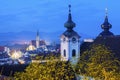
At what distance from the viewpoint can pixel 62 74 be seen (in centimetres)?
3016

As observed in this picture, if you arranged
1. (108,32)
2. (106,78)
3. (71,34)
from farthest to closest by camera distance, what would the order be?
(108,32) → (71,34) → (106,78)

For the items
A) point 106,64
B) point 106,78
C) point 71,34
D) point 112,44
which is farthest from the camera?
point 71,34

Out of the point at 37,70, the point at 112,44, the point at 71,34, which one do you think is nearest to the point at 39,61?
the point at 37,70

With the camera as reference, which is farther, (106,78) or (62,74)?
(62,74)

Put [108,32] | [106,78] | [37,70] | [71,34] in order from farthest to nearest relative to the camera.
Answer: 1. [108,32]
2. [71,34]
3. [37,70]
4. [106,78]

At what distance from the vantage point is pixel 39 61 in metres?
32.9

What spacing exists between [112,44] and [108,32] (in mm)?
12863

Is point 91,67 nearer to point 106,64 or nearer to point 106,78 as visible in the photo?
point 106,78

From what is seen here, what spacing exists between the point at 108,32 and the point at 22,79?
34190mm

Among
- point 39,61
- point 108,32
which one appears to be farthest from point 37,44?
point 39,61

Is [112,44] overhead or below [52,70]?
overhead

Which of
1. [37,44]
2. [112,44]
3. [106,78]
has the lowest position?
[106,78]

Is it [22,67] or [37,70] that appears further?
[22,67]

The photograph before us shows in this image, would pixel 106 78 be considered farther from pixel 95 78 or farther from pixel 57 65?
pixel 57 65
